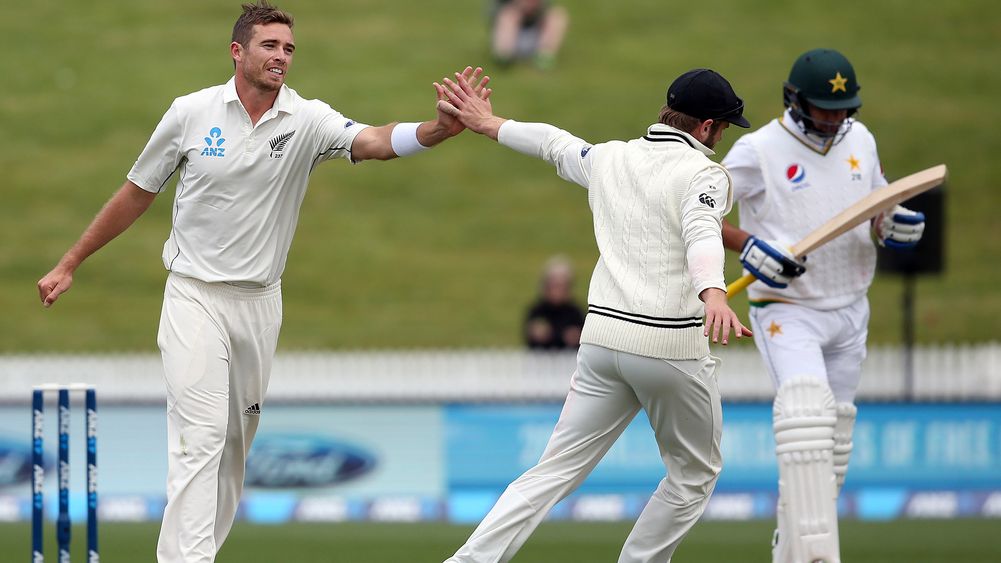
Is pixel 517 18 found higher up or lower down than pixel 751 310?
higher up

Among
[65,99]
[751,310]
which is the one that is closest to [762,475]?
[751,310]

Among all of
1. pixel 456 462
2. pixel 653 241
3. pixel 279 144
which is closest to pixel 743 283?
pixel 653 241

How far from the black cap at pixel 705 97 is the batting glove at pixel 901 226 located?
117cm

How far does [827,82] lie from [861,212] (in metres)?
0.48

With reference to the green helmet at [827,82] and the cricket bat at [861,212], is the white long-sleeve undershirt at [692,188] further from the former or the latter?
the green helmet at [827,82]

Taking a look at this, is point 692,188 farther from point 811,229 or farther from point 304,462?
point 304,462

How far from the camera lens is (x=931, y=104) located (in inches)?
771

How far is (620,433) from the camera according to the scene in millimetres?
4820

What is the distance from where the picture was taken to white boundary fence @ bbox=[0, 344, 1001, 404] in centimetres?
999

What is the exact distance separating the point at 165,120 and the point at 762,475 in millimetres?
5059

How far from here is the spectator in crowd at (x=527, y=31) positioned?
19.6 m

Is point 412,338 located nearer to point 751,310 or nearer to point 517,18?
point 517,18

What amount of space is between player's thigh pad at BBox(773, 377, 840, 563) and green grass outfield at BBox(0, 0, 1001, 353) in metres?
9.67

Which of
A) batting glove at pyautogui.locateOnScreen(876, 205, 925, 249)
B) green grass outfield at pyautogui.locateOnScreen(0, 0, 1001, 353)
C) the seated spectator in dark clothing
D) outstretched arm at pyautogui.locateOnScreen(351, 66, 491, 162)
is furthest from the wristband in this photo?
green grass outfield at pyautogui.locateOnScreen(0, 0, 1001, 353)
